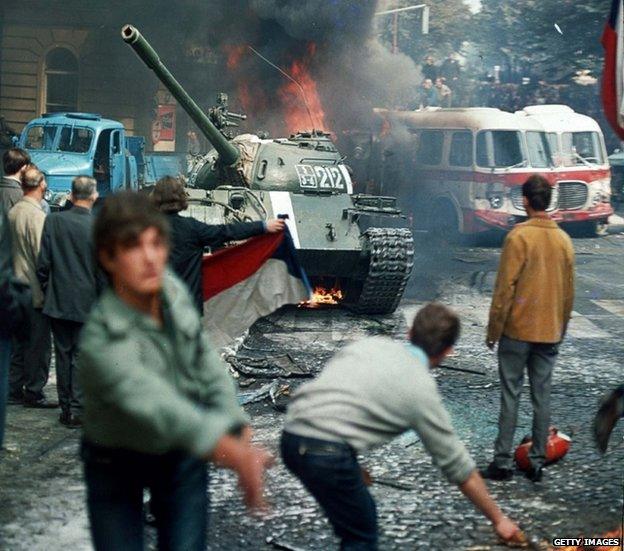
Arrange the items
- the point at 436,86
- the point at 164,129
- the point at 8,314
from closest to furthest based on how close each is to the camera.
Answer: the point at 8,314 → the point at 436,86 → the point at 164,129

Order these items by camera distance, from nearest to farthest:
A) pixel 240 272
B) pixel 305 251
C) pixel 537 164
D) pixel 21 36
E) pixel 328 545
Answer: pixel 328 545
pixel 240 272
pixel 305 251
pixel 537 164
pixel 21 36

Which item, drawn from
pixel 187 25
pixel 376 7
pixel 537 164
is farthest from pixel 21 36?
pixel 537 164

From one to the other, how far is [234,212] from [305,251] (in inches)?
37.1

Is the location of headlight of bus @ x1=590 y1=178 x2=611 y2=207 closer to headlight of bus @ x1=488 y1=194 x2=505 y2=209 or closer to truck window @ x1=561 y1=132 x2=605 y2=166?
truck window @ x1=561 y1=132 x2=605 y2=166

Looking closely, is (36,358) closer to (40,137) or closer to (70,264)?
(70,264)

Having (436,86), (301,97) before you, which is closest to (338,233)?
(301,97)

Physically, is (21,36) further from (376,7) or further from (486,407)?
(486,407)

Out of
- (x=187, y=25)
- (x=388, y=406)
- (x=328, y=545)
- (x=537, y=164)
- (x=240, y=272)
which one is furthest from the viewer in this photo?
(x=187, y=25)

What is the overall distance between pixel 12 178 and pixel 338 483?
17.7ft

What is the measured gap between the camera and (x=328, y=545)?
5.13 m

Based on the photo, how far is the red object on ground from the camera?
20.5ft

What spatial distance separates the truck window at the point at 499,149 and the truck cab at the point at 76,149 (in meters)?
6.52

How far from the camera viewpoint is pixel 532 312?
19.9ft

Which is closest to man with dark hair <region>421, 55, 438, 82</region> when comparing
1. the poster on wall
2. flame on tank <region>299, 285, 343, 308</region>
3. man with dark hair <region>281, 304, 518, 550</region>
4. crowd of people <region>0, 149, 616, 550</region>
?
the poster on wall
